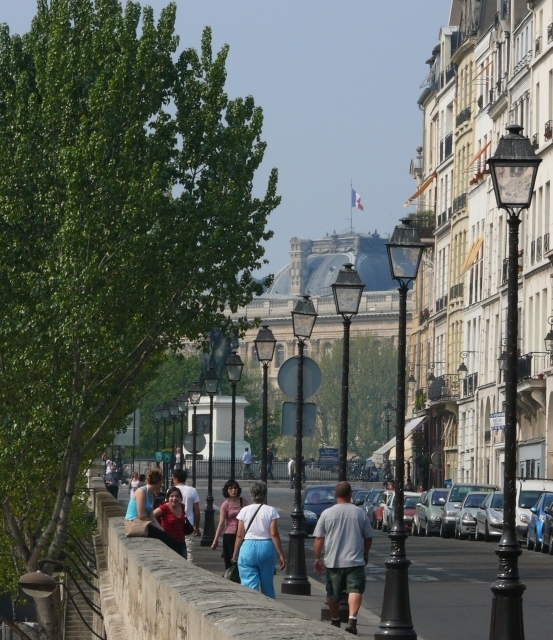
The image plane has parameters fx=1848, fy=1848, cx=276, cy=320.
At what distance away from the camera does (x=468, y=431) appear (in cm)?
8975

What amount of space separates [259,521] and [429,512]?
39.0 meters

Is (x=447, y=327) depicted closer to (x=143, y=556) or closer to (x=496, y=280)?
(x=496, y=280)

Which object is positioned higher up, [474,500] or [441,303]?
[441,303]

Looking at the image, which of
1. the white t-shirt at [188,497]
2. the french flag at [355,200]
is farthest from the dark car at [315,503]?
the french flag at [355,200]

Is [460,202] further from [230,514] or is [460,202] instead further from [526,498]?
[230,514]

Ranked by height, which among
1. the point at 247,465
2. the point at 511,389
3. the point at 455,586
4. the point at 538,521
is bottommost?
the point at 455,586

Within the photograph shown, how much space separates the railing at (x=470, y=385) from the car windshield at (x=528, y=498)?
123ft

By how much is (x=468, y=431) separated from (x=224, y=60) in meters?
52.7

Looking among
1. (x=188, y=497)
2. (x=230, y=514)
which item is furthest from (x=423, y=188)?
(x=230, y=514)

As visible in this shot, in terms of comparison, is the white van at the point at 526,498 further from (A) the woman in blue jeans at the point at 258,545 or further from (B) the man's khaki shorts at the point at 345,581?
(B) the man's khaki shorts at the point at 345,581

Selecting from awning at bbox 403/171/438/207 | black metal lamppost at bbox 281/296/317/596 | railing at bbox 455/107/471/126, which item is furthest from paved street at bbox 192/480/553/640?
awning at bbox 403/171/438/207

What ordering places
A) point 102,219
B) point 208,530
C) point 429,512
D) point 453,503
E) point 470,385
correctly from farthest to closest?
point 470,385 → point 429,512 → point 453,503 → point 208,530 → point 102,219

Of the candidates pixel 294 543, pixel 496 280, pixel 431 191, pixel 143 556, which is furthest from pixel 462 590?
pixel 431 191

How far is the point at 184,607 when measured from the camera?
873 cm
